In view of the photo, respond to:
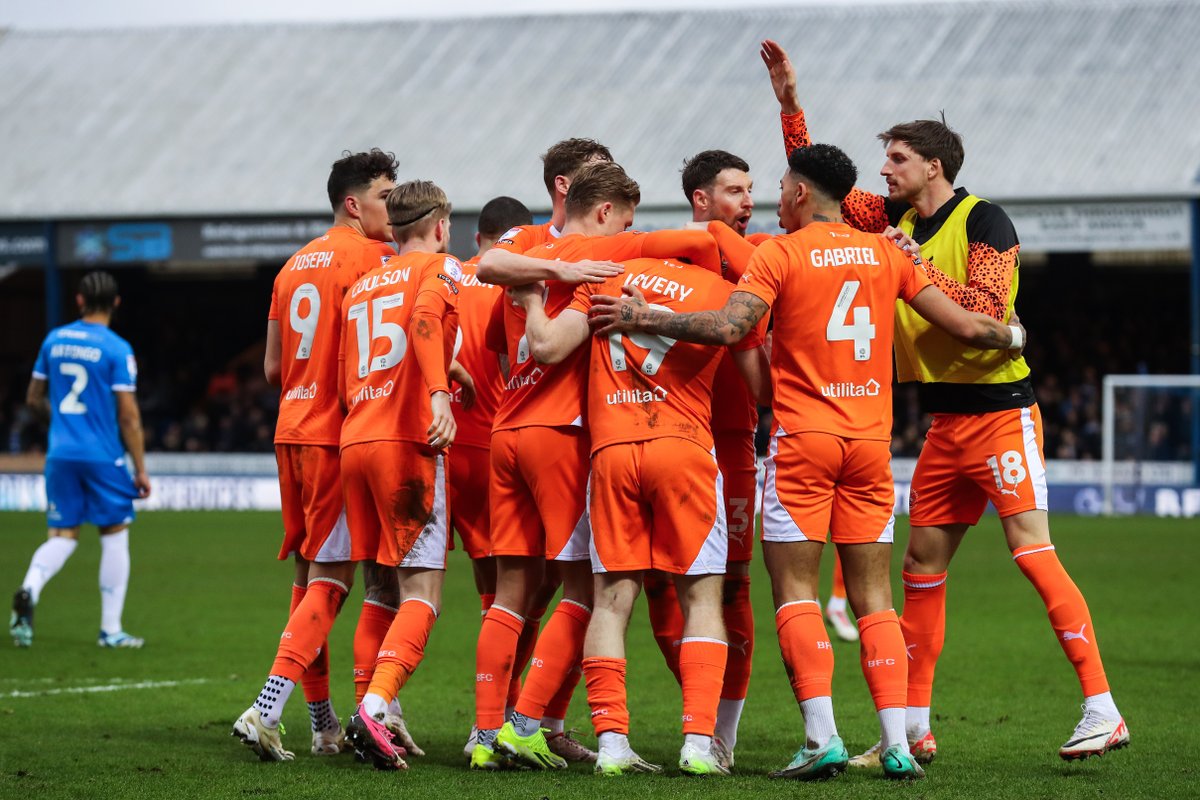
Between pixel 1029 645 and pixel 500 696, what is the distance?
17.9 ft

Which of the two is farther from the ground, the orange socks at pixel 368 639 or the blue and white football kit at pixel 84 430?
the blue and white football kit at pixel 84 430

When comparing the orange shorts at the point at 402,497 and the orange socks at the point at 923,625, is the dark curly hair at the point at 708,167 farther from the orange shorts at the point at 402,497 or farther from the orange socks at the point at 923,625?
the orange socks at the point at 923,625

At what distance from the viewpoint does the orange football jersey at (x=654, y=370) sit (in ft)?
18.9

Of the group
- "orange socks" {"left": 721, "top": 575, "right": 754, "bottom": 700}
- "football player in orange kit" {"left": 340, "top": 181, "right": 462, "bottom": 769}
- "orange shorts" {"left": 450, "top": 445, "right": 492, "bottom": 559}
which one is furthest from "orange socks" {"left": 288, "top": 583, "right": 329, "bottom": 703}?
"orange socks" {"left": 721, "top": 575, "right": 754, "bottom": 700}

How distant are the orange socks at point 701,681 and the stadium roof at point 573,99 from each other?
21.7 metres

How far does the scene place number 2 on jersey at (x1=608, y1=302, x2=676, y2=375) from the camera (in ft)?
19.0

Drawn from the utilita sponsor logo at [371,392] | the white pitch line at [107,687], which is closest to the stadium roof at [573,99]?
the white pitch line at [107,687]

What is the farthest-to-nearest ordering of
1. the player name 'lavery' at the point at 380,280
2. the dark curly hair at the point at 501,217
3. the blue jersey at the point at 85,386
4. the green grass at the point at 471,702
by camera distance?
the blue jersey at the point at 85,386
the dark curly hair at the point at 501,217
the player name 'lavery' at the point at 380,280
the green grass at the point at 471,702

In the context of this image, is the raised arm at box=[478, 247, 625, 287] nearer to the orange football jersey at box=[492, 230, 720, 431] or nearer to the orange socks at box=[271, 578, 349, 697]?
the orange football jersey at box=[492, 230, 720, 431]

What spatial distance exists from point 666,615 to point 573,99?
87.9 feet

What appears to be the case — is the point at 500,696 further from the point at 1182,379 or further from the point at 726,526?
the point at 1182,379

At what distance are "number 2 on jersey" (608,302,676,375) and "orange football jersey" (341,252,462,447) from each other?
0.70 metres

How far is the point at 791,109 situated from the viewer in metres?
6.64

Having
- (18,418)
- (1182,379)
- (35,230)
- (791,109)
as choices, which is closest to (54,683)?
(791,109)
